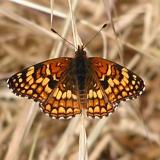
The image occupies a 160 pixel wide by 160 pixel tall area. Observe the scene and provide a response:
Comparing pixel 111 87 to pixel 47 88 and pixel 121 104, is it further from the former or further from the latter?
pixel 121 104

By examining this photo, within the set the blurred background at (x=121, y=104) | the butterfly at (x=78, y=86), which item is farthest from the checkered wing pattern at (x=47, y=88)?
the blurred background at (x=121, y=104)

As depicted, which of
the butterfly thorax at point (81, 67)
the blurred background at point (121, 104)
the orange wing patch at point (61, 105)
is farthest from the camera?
the blurred background at point (121, 104)

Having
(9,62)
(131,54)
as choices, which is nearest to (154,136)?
(131,54)

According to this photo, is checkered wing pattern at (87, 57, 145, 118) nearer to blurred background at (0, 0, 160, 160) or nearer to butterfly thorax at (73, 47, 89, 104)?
butterfly thorax at (73, 47, 89, 104)

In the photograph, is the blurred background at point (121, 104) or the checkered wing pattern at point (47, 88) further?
the blurred background at point (121, 104)

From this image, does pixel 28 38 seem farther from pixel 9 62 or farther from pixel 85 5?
pixel 85 5

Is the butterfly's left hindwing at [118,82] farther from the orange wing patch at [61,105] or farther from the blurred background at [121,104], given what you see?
the blurred background at [121,104]

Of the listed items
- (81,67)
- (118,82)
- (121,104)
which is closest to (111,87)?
(118,82)
